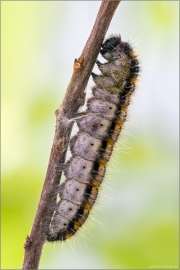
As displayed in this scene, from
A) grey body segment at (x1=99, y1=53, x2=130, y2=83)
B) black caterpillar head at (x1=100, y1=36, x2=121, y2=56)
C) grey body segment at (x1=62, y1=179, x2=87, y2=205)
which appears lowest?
grey body segment at (x1=62, y1=179, x2=87, y2=205)

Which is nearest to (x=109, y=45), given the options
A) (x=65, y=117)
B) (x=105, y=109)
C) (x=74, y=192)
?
(x=105, y=109)

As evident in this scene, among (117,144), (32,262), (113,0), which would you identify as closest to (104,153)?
(117,144)

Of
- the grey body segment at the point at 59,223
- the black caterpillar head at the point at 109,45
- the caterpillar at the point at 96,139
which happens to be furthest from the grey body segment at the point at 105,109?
the grey body segment at the point at 59,223

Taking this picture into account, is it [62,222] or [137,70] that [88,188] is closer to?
[62,222]

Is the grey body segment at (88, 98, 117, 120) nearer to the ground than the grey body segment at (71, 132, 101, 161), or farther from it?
farther from it

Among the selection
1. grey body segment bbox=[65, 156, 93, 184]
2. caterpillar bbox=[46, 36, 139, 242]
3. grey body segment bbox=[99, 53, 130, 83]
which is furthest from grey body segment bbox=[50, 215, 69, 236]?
grey body segment bbox=[99, 53, 130, 83]

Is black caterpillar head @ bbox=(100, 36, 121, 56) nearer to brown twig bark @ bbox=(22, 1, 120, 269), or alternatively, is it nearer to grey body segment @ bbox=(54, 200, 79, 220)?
brown twig bark @ bbox=(22, 1, 120, 269)
